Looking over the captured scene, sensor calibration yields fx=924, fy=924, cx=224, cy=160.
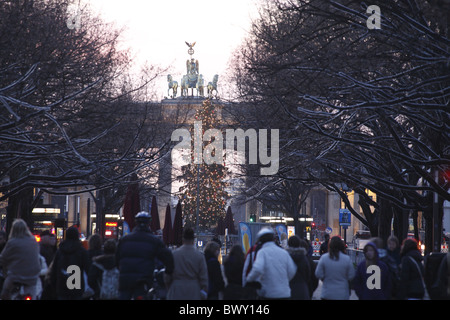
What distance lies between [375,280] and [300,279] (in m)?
1.06

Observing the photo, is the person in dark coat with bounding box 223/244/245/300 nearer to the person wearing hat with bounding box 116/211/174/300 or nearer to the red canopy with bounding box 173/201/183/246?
the person wearing hat with bounding box 116/211/174/300

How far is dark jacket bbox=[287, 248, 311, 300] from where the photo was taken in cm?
1313

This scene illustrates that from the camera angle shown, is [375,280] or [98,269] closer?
[375,280]

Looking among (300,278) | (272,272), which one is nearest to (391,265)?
(300,278)

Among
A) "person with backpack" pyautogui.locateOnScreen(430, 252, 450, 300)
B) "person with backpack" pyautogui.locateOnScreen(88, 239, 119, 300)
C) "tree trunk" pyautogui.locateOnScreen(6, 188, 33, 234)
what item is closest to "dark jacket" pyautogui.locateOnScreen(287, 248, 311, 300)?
"person with backpack" pyautogui.locateOnScreen(430, 252, 450, 300)

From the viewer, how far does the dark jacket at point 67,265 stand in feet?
43.8

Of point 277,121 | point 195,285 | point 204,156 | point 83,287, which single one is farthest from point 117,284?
point 204,156

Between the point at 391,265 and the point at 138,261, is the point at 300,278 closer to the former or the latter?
the point at 391,265

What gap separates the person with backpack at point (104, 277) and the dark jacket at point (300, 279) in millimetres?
2506

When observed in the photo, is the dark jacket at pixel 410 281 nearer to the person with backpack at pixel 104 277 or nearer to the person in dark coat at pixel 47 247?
the person with backpack at pixel 104 277

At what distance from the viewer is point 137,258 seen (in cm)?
1214

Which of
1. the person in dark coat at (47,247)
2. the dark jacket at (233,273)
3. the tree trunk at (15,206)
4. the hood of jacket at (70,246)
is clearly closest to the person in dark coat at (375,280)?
the dark jacket at (233,273)

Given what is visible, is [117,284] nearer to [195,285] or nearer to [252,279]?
[195,285]
